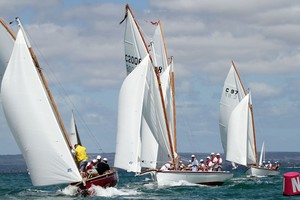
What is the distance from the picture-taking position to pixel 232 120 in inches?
3949

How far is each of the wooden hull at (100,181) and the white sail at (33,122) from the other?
4.84 feet

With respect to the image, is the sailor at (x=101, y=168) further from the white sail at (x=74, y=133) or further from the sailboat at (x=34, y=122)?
the white sail at (x=74, y=133)

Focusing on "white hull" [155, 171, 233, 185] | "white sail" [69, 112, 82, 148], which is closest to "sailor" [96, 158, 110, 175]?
"white hull" [155, 171, 233, 185]

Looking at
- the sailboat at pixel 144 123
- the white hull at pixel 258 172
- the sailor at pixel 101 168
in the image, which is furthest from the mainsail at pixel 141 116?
the white hull at pixel 258 172

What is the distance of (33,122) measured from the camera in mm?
56188

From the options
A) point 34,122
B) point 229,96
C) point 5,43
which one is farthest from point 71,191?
point 229,96

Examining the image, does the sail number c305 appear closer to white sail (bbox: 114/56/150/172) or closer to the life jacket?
white sail (bbox: 114/56/150/172)

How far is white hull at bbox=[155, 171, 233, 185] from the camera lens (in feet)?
234

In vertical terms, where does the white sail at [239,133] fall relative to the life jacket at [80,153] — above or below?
above

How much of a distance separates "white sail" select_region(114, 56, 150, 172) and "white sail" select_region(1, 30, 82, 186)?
10236 millimetres

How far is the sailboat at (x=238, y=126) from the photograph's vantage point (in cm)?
10044

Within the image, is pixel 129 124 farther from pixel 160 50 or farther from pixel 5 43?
pixel 160 50

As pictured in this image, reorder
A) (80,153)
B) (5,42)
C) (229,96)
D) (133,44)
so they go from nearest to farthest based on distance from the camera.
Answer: (5,42), (80,153), (133,44), (229,96)

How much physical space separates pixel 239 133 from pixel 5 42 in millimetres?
47968
